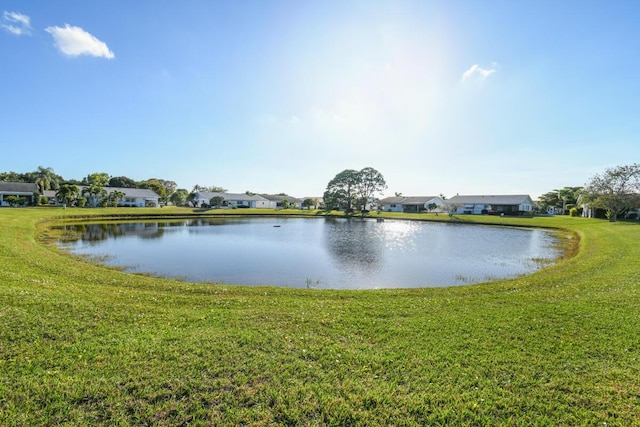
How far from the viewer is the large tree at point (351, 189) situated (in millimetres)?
72062

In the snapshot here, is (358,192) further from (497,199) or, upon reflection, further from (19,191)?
(19,191)

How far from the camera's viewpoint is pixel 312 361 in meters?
4.97


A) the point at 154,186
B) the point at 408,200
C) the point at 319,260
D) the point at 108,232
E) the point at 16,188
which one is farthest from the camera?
the point at 154,186

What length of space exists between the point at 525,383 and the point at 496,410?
91 cm

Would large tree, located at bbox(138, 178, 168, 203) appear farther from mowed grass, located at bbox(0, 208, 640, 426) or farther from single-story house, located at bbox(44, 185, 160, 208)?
mowed grass, located at bbox(0, 208, 640, 426)

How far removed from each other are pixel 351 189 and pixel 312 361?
68.5 meters

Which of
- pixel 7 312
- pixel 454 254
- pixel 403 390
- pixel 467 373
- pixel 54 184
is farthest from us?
pixel 54 184

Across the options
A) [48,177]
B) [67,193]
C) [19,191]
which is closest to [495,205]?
[67,193]

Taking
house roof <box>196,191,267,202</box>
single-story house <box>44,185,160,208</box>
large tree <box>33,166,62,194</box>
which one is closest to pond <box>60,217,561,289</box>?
single-story house <box>44,185,160,208</box>

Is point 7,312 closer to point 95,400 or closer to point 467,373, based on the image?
point 95,400

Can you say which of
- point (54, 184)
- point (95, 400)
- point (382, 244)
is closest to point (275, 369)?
point (95, 400)

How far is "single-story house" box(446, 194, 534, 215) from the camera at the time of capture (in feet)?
229

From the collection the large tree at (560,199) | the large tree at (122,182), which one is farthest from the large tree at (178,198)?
the large tree at (560,199)

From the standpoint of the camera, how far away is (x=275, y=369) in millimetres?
4668
